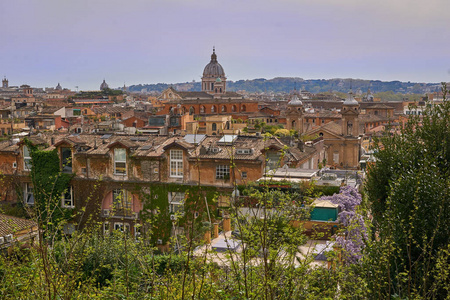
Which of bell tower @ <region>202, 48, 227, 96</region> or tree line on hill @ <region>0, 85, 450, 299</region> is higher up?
bell tower @ <region>202, 48, 227, 96</region>

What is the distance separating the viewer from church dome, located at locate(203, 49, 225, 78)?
435 feet

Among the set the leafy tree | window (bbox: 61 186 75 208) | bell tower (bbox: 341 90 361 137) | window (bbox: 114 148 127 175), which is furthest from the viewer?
bell tower (bbox: 341 90 361 137)

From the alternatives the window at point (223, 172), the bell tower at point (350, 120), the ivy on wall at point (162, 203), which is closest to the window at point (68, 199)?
the ivy on wall at point (162, 203)

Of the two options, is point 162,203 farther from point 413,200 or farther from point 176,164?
point 413,200

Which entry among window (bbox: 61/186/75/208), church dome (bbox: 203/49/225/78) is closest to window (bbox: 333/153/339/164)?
window (bbox: 61/186/75/208)

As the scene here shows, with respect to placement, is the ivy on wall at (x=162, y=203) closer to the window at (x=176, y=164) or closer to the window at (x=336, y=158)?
the window at (x=176, y=164)

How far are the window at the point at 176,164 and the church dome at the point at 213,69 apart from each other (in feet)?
366

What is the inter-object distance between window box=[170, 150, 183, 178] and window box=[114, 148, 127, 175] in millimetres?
2006

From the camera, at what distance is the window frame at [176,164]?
21.9 m

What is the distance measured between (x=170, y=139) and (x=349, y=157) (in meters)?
25.6

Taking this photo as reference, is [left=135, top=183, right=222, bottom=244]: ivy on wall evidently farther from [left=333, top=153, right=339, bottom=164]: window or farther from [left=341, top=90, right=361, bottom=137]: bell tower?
[left=341, top=90, right=361, bottom=137]: bell tower

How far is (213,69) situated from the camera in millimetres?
132625

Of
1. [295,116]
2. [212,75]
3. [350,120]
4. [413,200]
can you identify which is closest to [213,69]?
[212,75]

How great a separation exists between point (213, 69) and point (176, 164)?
112416 mm
